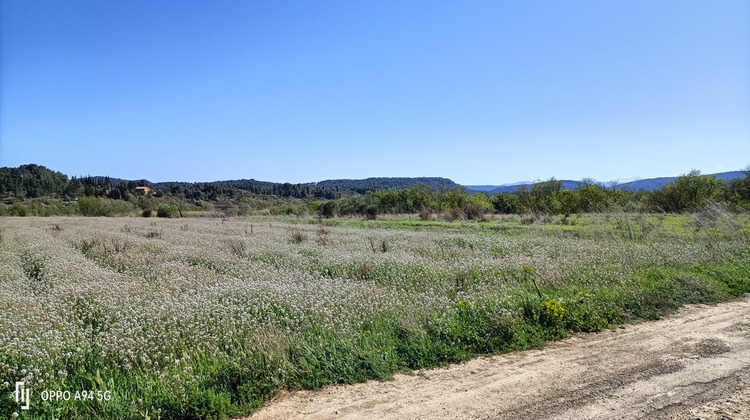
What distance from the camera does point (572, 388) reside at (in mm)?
4887

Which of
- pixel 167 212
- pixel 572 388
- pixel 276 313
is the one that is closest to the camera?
pixel 572 388

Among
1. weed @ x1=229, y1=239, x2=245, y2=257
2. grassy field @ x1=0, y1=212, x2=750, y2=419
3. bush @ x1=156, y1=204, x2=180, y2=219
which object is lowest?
grassy field @ x1=0, y1=212, x2=750, y2=419

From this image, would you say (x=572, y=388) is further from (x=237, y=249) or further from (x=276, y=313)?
(x=237, y=249)

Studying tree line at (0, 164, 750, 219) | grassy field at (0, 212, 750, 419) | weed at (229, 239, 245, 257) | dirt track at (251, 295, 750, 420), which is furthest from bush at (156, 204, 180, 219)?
dirt track at (251, 295, 750, 420)

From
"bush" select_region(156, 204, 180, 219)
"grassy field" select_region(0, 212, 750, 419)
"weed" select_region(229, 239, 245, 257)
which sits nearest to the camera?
"grassy field" select_region(0, 212, 750, 419)

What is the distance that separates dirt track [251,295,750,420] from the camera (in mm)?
4320

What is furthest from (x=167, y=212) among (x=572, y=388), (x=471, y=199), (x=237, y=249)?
(x=572, y=388)

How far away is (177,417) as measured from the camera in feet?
13.8

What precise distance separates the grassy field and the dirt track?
1.23ft

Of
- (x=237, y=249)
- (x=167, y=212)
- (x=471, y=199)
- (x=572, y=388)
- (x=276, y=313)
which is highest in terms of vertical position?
(x=471, y=199)

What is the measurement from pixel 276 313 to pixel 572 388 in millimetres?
5447

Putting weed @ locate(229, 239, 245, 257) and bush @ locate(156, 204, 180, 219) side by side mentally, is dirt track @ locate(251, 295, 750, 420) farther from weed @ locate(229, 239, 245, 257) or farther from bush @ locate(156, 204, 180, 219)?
bush @ locate(156, 204, 180, 219)

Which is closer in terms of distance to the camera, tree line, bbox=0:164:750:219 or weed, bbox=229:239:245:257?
weed, bbox=229:239:245:257

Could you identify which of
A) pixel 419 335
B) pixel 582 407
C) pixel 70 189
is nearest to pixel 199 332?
pixel 419 335
